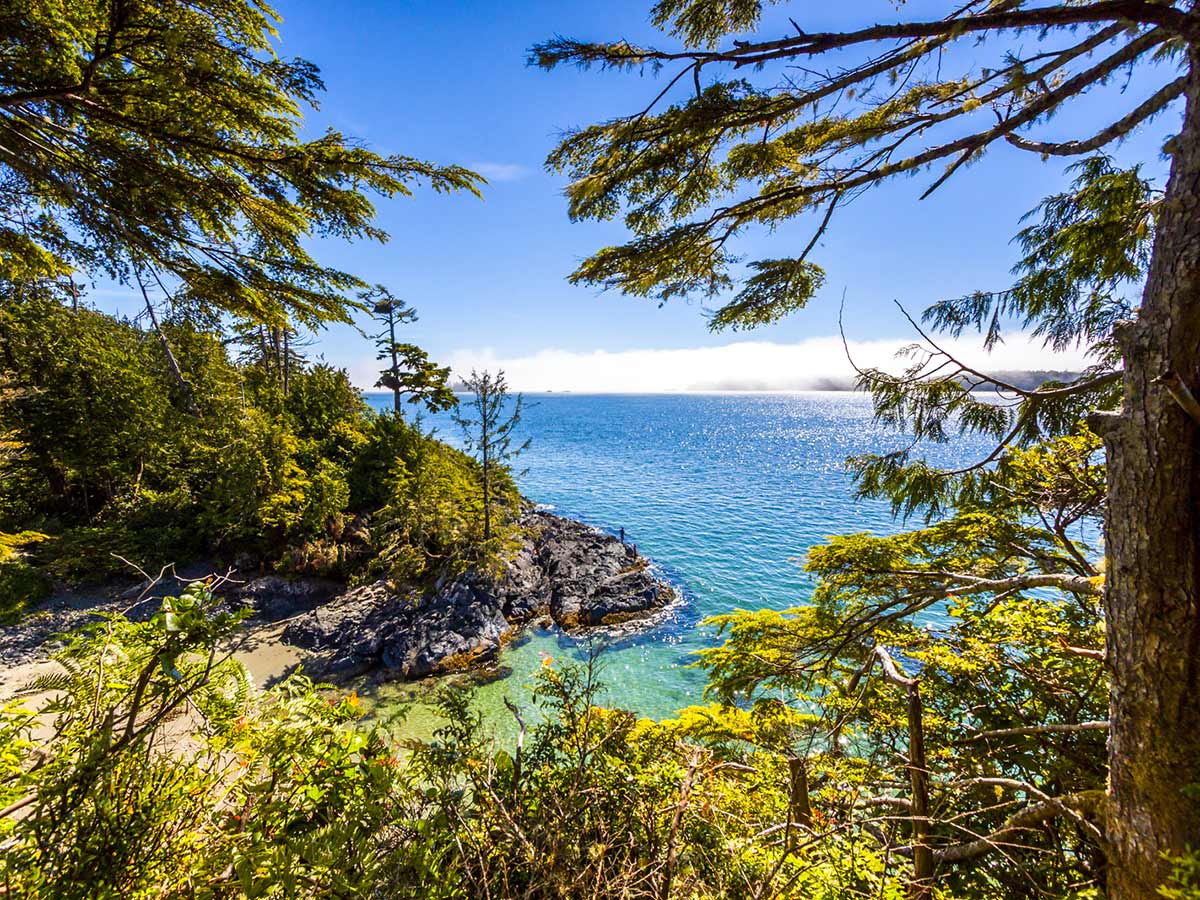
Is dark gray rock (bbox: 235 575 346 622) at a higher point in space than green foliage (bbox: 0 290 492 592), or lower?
lower

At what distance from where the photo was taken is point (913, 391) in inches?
153

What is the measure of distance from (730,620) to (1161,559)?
3.71m

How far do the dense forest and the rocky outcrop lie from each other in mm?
7860

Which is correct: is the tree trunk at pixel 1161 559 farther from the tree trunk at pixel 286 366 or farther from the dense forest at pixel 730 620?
the tree trunk at pixel 286 366

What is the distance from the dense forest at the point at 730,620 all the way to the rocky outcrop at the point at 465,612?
786 centimetres

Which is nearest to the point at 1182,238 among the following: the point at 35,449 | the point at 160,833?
the point at 160,833

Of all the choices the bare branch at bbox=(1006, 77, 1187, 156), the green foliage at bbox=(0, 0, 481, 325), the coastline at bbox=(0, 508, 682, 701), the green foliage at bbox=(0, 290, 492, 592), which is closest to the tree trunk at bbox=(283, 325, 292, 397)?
the green foliage at bbox=(0, 290, 492, 592)

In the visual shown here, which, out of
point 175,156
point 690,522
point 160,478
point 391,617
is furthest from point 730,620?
point 160,478

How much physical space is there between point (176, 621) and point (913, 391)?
5.37 meters

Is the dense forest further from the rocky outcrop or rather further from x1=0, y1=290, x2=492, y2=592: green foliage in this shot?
x1=0, y1=290, x2=492, y2=592: green foliage

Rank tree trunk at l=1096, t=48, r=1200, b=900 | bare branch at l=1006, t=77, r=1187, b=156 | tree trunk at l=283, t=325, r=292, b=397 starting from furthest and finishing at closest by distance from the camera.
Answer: tree trunk at l=283, t=325, r=292, b=397 < bare branch at l=1006, t=77, r=1187, b=156 < tree trunk at l=1096, t=48, r=1200, b=900

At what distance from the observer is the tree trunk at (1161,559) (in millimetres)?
1879

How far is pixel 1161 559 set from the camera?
6.40ft

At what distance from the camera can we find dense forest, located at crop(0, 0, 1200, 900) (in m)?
1.89
